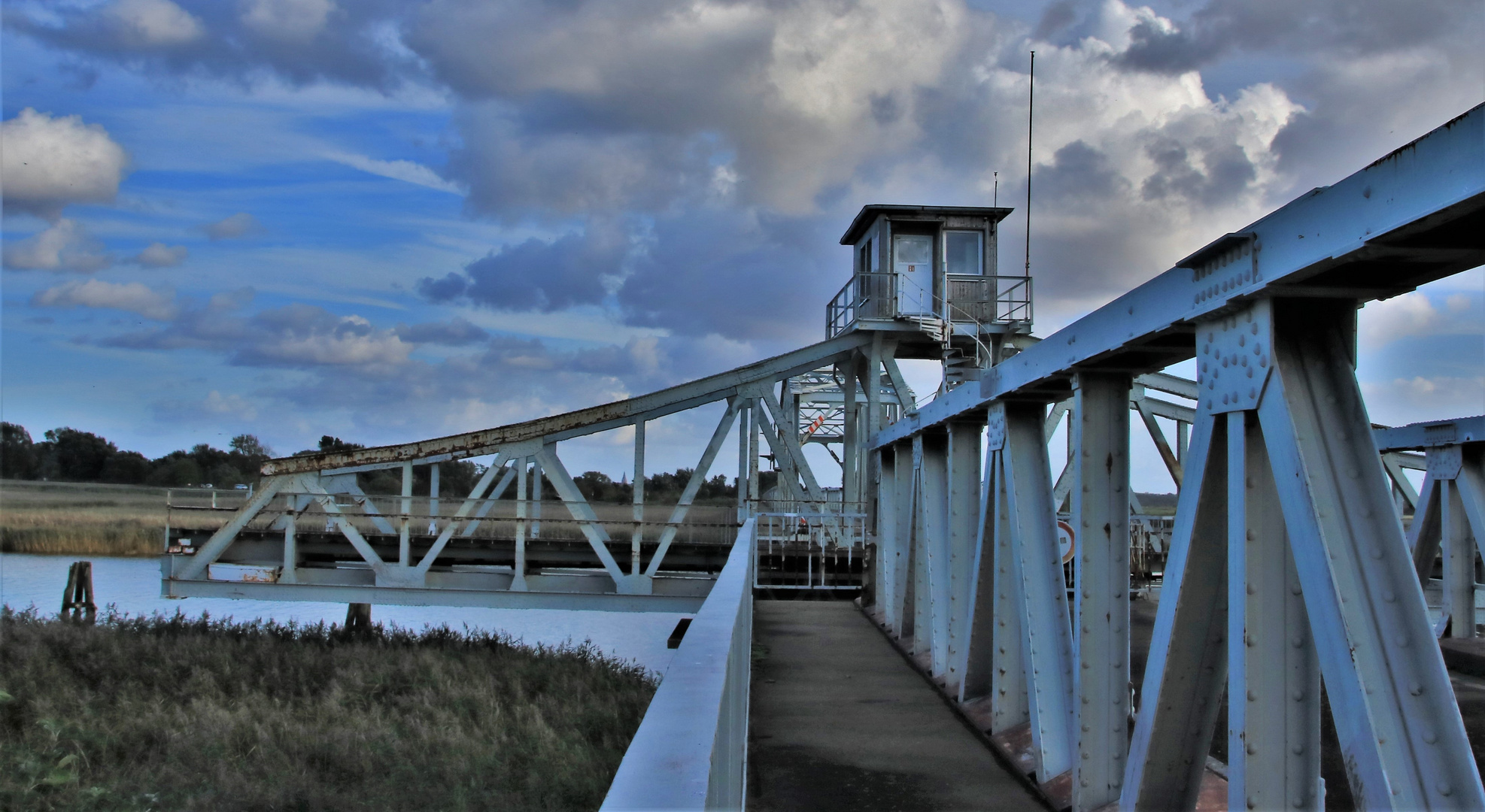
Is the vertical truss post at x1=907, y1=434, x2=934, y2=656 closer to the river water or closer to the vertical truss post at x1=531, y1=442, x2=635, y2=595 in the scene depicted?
the vertical truss post at x1=531, y1=442, x2=635, y2=595

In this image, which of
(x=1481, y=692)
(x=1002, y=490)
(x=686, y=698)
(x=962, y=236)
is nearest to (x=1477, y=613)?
(x=1481, y=692)

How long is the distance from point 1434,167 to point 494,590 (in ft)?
60.9

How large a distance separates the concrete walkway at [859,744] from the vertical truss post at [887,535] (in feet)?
7.53

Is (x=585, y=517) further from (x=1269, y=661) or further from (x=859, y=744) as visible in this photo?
(x=1269, y=661)

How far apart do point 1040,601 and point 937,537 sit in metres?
3.88

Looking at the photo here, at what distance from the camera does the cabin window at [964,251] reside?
23734 mm

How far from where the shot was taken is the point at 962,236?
23828 millimetres

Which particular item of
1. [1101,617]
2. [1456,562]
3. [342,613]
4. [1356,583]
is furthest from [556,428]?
[342,613]

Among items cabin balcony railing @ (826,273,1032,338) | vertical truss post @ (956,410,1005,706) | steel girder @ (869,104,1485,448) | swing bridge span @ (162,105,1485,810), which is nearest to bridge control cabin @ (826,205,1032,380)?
cabin balcony railing @ (826,273,1032,338)

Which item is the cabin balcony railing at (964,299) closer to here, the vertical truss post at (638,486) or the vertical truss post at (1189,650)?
the vertical truss post at (638,486)

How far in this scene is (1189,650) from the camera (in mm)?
4602

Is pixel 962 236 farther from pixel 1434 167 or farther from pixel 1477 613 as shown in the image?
pixel 1434 167

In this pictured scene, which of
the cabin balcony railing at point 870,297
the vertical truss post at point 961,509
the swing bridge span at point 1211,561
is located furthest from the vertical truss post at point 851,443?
the vertical truss post at point 961,509

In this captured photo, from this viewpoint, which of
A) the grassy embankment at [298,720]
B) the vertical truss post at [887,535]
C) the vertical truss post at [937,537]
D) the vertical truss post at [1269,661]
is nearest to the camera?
the vertical truss post at [1269,661]
